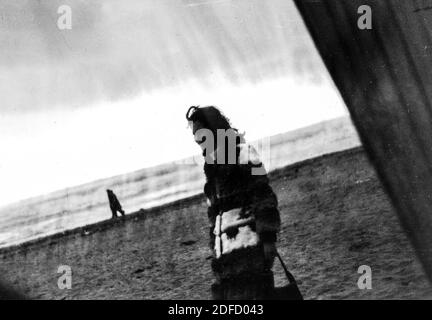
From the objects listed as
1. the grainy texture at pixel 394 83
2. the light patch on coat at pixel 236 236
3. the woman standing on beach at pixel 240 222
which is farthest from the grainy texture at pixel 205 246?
the light patch on coat at pixel 236 236

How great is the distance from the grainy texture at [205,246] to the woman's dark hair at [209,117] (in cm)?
50

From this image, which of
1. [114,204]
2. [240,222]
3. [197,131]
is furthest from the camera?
[114,204]

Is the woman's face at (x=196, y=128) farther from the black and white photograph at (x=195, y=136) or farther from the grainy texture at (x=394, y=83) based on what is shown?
the grainy texture at (x=394, y=83)

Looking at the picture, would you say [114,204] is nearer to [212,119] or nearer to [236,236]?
[212,119]

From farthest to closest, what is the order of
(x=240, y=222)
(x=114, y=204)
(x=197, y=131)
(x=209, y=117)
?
(x=114, y=204), (x=209, y=117), (x=197, y=131), (x=240, y=222)

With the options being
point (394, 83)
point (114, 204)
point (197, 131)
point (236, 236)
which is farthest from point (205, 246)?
point (394, 83)

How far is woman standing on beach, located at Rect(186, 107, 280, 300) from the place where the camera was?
2.65 meters

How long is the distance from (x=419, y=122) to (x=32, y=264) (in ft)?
Answer: 9.02

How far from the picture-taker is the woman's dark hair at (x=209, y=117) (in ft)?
9.91

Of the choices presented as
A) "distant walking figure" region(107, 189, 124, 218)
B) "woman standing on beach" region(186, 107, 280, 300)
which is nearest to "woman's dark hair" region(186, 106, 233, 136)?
"woman standing on beach" region(186, 107, 280, 300)

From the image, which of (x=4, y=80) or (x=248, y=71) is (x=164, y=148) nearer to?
(x=248, y=71)

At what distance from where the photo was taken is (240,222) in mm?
2668

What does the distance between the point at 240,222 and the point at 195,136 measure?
2.19ft

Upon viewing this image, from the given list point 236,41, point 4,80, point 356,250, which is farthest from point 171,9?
point 356,250
